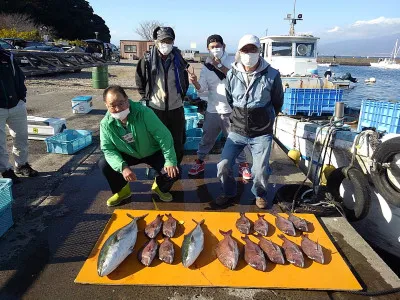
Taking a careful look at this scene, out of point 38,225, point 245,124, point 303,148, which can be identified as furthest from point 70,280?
point 303,148

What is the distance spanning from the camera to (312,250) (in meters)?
3.00

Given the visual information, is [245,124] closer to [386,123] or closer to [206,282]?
[206,282]

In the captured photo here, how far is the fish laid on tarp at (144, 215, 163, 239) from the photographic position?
3.21 metres

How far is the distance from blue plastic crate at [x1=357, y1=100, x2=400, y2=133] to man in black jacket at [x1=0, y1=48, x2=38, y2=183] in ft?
18.5

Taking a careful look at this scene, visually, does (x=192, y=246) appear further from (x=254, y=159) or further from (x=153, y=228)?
(x=254, y=159)

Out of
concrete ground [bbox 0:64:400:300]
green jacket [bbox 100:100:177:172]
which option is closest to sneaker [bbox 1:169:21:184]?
concrete ground [bbox 0:64:400:300]

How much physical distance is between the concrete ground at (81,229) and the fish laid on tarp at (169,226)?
2.04ft

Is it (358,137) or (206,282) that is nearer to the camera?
(206,282)

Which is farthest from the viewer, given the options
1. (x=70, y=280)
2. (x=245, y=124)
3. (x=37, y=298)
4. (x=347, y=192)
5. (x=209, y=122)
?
(x=209, y=122)

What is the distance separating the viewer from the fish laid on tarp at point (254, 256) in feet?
9.20

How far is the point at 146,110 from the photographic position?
12.2 feet

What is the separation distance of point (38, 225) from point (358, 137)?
4.33m

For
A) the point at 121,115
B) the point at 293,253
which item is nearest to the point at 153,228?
the point at 121,115

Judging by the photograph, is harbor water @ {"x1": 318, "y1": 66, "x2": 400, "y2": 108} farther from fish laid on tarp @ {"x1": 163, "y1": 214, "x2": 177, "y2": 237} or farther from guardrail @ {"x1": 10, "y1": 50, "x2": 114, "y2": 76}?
guardrail @ {"x1": 10, "y1": 50, "x2": 114, "y2": 76}
